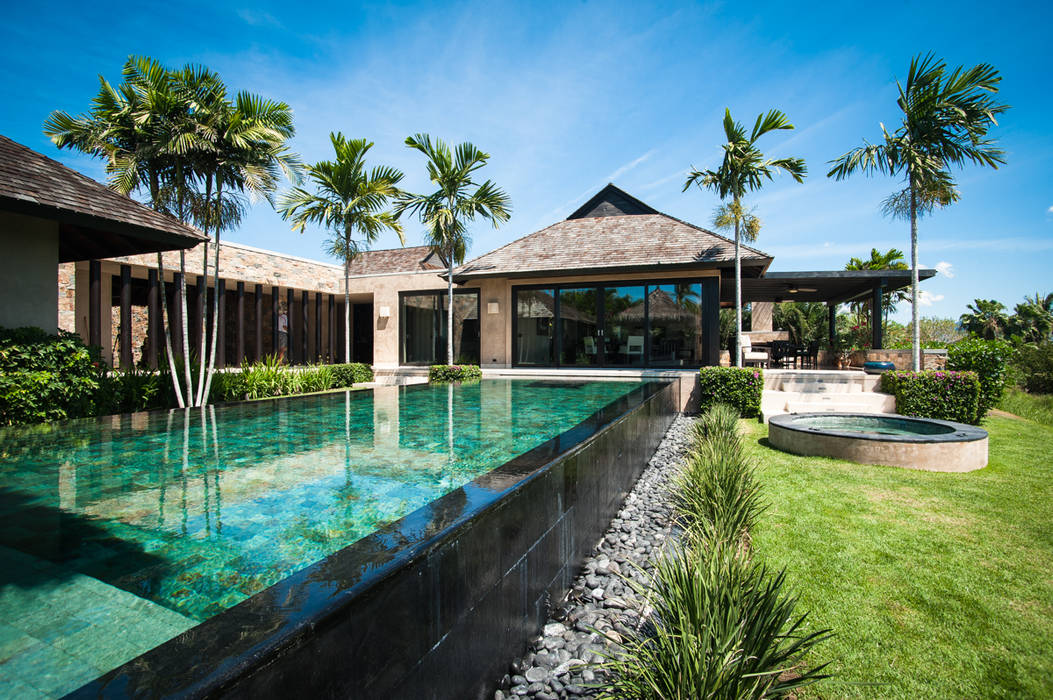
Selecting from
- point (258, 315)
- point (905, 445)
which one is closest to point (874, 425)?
point (905, 445)

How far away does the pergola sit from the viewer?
44.8 feet

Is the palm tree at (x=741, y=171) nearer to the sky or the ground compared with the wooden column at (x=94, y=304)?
nearer to the sky

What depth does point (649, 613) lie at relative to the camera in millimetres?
2900

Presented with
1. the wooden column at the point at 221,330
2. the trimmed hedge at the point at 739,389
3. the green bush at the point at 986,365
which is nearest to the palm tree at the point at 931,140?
the green bush at the point at 986,365

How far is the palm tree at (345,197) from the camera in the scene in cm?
1427

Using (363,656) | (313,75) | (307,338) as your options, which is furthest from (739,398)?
(307,338)

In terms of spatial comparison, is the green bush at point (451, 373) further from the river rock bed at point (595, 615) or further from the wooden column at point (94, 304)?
the river rock bed at point (595, 615)

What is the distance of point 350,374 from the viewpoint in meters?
14.6

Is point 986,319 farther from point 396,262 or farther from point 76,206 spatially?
point 76,206

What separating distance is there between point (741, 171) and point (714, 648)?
11921 mm

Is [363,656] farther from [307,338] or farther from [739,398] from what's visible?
[307,338]

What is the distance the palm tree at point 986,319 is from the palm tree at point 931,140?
816 inches

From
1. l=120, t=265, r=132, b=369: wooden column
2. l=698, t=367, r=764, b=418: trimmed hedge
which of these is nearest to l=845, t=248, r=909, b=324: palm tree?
l=698, t=367, r=764, b=418: trimmed hedge

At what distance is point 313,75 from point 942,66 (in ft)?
47.0
